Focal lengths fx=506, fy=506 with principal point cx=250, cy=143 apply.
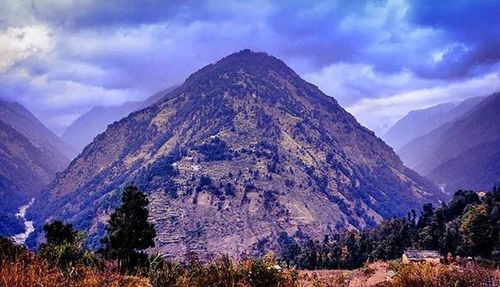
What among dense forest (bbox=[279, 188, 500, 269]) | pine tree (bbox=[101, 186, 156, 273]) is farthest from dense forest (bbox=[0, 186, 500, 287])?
dense forest (bbox=[279, 188, 500, 269])

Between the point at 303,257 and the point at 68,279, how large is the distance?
11408 cm

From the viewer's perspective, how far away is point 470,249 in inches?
2992

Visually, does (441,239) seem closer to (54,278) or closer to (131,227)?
(131,227)

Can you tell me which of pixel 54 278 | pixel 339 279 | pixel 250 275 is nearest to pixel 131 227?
pixel 339 279

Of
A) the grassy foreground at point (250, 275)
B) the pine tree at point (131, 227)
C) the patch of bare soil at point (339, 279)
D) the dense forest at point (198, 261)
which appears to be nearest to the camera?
the dense forest at point (198, 261)

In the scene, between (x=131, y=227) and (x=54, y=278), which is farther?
(x=131, y=227)

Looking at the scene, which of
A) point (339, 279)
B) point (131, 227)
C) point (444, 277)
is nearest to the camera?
point (444, 277)

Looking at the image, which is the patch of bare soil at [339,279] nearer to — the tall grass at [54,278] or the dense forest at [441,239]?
the tall grass at [54,278]

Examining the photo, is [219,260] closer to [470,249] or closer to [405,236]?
[470,249]

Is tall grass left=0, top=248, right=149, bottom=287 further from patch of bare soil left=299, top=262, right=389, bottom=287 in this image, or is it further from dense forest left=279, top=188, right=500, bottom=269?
dense forest left=279, top=188, right=500, bottom=269

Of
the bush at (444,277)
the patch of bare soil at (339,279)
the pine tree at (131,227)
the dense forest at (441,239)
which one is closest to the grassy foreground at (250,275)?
the bush at (444,277)

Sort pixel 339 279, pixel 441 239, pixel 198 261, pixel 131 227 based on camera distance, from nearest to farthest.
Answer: pixel 339 279 → pixel 198 261 → pixel 131 227 → pixel 441 239

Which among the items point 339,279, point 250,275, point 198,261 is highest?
point 198,261

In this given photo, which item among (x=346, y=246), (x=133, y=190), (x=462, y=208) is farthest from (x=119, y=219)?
(x=462, y=208)
